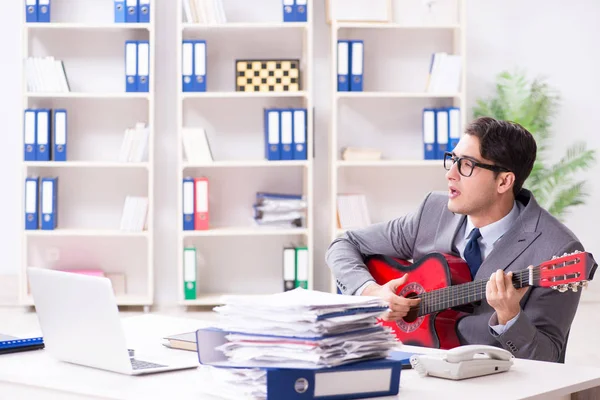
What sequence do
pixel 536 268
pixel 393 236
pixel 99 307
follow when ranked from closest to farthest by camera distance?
pixel 99 307
pixel 536 268
pixel 393 236

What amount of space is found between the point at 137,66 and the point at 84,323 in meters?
3.69

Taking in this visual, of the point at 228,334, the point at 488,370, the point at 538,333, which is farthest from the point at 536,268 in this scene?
the point at 228,334

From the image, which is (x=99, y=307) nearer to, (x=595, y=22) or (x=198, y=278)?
(x=198, y=278)

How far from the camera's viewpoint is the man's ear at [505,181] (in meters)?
2.28

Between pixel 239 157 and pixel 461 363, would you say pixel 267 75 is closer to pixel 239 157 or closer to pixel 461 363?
pixel 239 157

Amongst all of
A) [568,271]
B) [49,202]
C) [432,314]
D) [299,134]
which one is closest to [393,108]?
[299,134]

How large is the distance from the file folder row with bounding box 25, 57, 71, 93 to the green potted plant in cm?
238

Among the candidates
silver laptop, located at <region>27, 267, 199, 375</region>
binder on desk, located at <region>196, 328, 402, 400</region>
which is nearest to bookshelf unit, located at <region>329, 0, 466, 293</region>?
silver laptop, located at <region>27, 267, 199, 375</region>

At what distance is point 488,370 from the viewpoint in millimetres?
1590

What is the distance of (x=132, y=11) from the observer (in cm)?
509

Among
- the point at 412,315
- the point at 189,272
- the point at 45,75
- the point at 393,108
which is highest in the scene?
the point at 45,75

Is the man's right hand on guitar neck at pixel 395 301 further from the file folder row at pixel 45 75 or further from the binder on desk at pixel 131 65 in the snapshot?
the file folder row at pixel 45 75


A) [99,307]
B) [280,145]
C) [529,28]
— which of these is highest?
[529,28]

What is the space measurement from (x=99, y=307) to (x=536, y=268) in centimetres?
90
